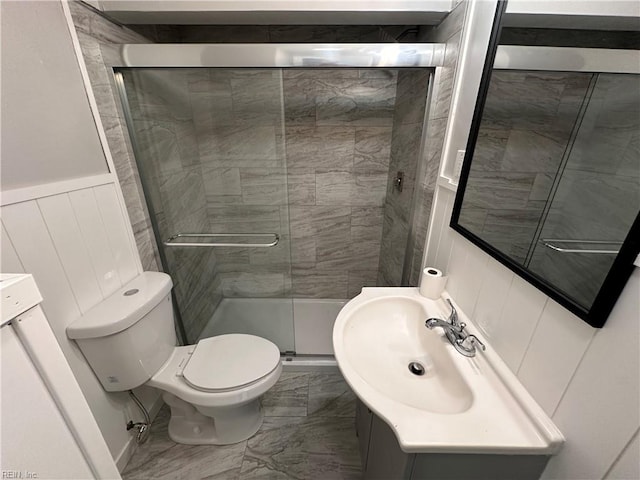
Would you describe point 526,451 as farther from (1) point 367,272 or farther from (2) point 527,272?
(1) point 367,272

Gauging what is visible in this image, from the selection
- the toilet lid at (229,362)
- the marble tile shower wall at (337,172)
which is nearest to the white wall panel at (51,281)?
the toilet lid at (229,362)

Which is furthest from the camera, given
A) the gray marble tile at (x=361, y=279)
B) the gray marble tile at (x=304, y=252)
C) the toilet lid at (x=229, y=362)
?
the gray marble tile at (x=361, y=279)

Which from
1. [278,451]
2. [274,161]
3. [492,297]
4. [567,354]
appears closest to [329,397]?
[278,451]

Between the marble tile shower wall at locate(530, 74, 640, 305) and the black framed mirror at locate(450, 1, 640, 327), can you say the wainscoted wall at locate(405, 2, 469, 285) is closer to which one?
the black framed mirror at locate(450, 1, 640, 327)

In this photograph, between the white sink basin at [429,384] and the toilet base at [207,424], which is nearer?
the white sink basin at [429,384]

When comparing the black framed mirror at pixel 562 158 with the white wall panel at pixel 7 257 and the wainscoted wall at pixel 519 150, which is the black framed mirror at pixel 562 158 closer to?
the wainscoted wall at pixel 519 150

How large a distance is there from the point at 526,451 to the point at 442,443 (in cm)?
19

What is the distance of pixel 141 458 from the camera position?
1291 millimetres

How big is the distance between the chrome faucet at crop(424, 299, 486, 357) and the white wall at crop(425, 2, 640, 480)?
2.1 inches

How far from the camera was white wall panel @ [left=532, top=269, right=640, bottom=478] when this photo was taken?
432 mm

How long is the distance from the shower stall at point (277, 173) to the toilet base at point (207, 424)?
0.49 metres

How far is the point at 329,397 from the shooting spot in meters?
1.59

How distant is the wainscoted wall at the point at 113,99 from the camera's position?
1014mm

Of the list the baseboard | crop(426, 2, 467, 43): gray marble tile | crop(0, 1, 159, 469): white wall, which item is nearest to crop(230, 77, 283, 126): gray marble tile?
crop(0, 1, 159, 469): white wall
